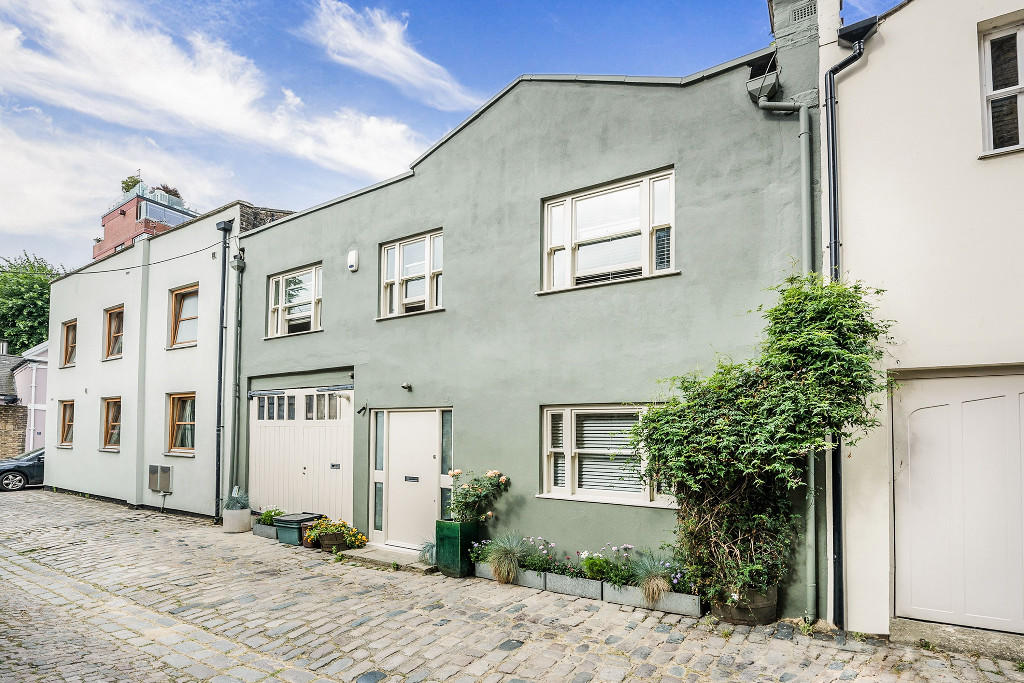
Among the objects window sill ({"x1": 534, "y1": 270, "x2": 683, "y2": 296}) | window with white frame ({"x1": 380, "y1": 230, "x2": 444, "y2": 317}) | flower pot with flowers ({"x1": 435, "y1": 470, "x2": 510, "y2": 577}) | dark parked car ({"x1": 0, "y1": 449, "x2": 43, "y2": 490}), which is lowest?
dark parked car ({"x1": 0, "y1": 449, "x2": 43, "y2": 490})

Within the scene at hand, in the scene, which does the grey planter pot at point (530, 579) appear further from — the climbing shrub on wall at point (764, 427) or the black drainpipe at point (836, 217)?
the black drainpipe at point (836, 217)

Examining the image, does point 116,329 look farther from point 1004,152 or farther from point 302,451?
point 1004,152

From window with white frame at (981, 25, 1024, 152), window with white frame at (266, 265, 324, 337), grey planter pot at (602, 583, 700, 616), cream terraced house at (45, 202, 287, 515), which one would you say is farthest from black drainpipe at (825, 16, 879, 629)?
cream terraced house at (45, 202, 287, 515)

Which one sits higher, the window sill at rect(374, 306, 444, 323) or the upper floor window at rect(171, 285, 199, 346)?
the upper floor window at rect(171, 285, 199, 346)

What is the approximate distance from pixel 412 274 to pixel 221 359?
591 cm

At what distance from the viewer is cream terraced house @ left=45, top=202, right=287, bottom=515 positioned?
1409 centimetres

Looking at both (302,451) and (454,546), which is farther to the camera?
(302,451)

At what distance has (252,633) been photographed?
642 centimetres

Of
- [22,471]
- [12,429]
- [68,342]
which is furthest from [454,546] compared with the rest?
[12,429]

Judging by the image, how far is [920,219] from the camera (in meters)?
5.95

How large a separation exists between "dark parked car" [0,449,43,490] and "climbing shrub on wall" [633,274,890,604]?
22081mm

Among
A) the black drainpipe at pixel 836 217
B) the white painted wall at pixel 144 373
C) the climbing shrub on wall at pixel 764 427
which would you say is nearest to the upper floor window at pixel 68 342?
the white painted wall at pixel 144 373

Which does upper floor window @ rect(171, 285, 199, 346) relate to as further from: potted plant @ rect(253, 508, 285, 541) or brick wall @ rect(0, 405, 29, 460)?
brick wall @ rect(0, 405, 29, 460)

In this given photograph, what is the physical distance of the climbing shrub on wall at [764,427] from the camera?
5.63 m
